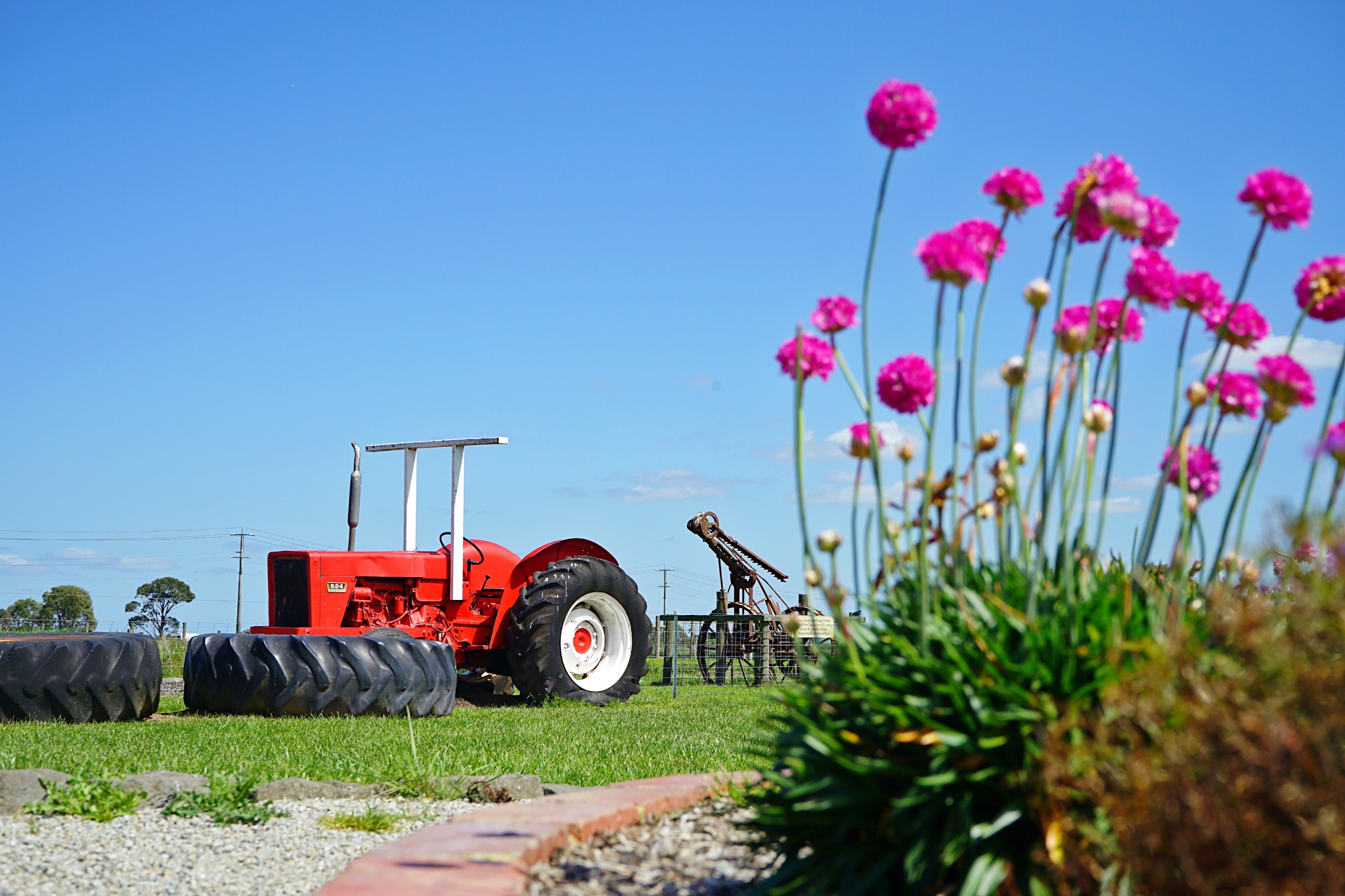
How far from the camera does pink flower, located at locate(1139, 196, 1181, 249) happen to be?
7.25 ft

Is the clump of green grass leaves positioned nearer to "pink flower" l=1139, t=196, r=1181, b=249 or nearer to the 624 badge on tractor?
"pink flower" l=1139, t=196, r=1181, b=249

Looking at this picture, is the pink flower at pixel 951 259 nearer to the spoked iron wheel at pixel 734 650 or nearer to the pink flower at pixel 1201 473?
the pink flower at pixel 1201 473

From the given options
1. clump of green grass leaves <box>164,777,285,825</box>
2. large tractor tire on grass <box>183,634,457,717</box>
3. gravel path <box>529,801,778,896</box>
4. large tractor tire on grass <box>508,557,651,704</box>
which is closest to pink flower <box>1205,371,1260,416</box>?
gravel path <box>529,801,778,896</box>

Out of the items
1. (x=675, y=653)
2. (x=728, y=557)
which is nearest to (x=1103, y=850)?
(x=675, y=653)

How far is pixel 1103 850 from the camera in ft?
6.03

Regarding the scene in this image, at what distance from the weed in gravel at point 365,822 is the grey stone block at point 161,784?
1.92 feet

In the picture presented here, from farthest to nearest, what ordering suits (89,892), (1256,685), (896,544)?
(89,892) < (896,544) < (1256,685)

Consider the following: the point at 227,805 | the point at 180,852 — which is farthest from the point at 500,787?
the point at 180,852

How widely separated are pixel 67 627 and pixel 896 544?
27.0 meters

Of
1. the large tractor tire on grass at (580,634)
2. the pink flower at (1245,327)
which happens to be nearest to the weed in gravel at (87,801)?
the pink flower at (1245,327)

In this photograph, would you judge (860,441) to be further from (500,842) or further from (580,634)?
(580,634)

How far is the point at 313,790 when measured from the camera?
4.21 meters

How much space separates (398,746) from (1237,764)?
4711 mm

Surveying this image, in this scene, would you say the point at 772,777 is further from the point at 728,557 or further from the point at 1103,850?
the point at 728,557
